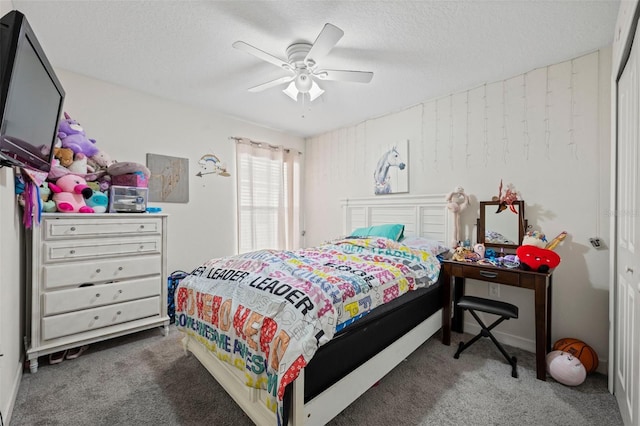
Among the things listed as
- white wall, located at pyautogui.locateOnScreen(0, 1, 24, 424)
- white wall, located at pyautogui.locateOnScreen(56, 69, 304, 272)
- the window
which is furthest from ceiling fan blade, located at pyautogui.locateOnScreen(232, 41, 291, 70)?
the window

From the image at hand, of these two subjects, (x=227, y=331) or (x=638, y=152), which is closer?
(x=638, y=152)

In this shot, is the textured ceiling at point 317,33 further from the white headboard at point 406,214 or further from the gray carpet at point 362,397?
the gray carpet at point 362,397

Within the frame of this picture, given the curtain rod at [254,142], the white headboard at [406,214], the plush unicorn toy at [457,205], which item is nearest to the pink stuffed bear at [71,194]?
the curtain rod at [254,142]

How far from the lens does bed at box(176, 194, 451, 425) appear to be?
4.14 feet

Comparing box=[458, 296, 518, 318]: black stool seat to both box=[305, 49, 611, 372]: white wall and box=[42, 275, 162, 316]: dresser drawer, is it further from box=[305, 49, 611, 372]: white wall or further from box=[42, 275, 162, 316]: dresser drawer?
box=[42, 275, 162, 316]: dresser drawer

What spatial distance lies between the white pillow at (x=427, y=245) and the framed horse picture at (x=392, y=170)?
2.27 feet

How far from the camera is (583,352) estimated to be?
1978 millimetres

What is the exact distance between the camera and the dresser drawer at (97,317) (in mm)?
2059

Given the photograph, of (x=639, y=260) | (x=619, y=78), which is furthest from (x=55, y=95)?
(x=619, y=78)

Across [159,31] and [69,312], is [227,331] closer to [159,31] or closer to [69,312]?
[69,312]

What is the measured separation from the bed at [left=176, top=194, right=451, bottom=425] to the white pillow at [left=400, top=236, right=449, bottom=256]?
97 millimetres

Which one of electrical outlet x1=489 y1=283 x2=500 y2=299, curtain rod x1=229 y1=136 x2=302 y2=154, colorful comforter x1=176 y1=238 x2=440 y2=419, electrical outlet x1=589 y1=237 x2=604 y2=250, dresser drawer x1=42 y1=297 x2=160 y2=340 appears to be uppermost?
curtain rod x1=229 y1=136 x2=302 y2=154

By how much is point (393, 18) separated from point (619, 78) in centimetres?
159

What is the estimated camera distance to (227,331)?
1575 millimetres
